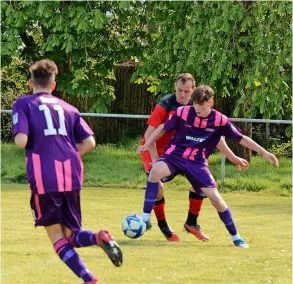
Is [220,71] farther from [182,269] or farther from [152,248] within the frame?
[182,269]

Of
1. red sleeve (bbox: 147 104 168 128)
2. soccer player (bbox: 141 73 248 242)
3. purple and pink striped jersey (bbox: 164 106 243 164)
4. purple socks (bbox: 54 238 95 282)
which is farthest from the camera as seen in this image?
red sleeve (bbox: 147 104 168 128)

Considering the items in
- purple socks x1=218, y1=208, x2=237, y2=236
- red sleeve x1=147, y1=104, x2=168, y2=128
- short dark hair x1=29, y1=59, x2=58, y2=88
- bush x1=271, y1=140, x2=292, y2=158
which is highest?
short dark hair x1=29, y1=59, x2=58, y2=88

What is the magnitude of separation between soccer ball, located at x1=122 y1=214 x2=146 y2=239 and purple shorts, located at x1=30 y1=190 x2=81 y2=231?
2314mm

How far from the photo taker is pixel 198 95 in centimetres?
1007

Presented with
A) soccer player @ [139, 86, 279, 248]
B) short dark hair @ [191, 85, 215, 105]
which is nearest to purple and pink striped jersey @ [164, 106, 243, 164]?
soccer player @ [139, 86, 279, 248]

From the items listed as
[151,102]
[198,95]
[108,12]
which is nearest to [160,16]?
[108,12]

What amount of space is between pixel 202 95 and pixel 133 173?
31.0ft

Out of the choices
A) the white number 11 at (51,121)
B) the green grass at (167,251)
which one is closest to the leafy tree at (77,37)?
the green grass at (167,251)

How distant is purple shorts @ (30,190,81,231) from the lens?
778 centimetres

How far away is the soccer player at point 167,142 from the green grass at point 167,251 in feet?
0.46

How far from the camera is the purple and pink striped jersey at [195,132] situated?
1030cm

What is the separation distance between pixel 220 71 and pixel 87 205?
5.64m

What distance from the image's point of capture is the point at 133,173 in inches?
764

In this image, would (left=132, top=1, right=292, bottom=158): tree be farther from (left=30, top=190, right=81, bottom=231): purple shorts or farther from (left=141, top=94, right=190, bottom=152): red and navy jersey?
(left=30, top=190, right=81, bottom=231): purple shorts
